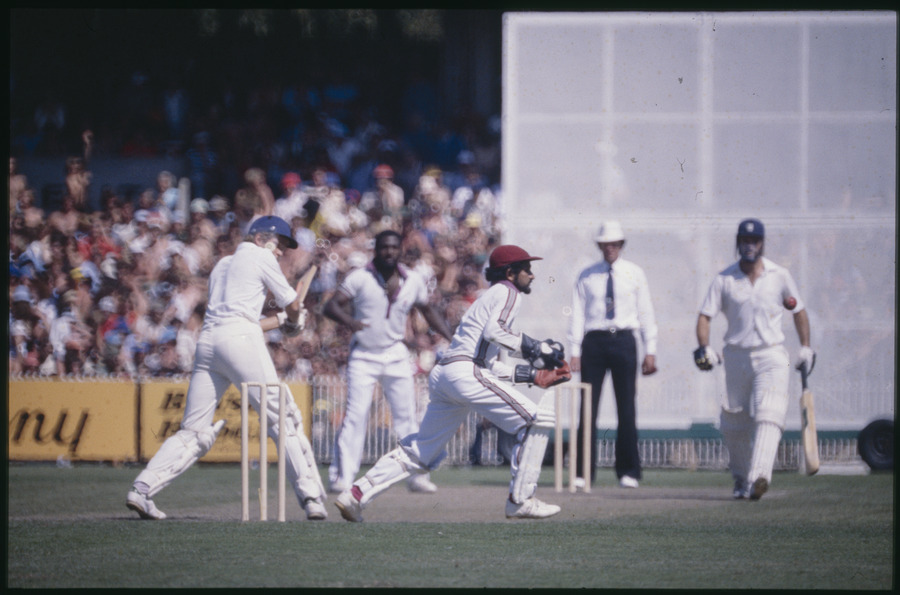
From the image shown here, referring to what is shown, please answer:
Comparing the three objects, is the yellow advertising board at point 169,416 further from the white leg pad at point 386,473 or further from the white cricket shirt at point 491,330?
the white cricket shirt at point 491,330

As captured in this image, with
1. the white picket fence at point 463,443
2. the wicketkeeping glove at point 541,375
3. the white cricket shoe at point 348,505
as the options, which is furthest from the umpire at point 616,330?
the white cricket shoe at point 348,505

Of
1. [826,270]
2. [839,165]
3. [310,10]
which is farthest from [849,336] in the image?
[310,10]

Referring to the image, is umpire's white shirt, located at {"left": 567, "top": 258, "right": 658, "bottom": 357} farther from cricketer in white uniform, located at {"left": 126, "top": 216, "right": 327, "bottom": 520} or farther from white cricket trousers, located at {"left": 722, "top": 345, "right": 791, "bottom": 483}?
cricketer in white uniform, located at {"left": 126, "top": 216, "right": 327, "bottom": 520}

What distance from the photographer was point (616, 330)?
1395 cm

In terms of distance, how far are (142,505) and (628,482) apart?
5.24m

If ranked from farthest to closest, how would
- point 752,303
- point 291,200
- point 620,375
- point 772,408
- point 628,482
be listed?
point 291,200 → point 620,375 → point 628,482 → point 752,303 → point 772,408

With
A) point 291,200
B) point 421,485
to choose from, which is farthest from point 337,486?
point 291,200

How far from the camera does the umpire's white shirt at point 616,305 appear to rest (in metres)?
14.0

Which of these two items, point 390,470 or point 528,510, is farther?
point 528,510

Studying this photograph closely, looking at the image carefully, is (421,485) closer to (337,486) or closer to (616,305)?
(337,486)

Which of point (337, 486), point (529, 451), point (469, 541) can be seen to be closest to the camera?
point (469, 541)

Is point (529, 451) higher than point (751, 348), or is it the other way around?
point (751, 348)

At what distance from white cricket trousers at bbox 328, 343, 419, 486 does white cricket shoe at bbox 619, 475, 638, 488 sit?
216 centimetres

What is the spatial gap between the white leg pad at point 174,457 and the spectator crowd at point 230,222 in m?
7.25
